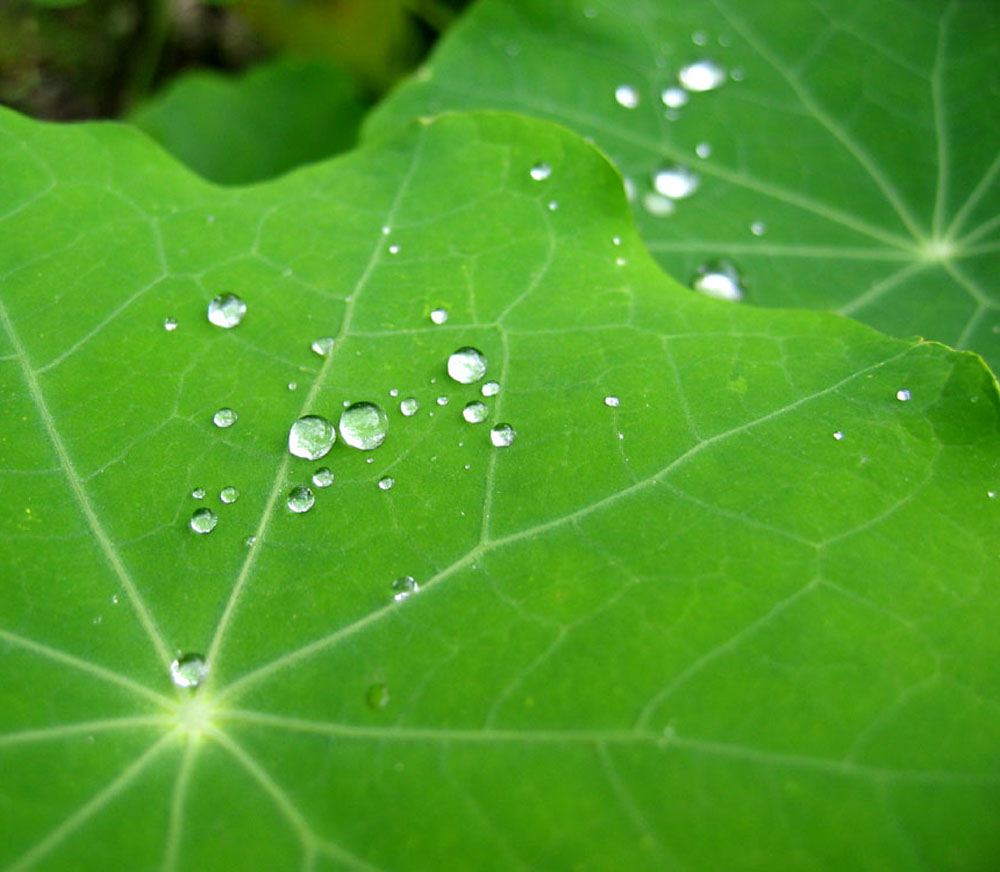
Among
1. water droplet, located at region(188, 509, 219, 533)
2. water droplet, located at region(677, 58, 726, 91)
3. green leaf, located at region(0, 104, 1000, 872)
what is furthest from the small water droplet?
water droplet, located at region(677, 58, 726, 91)

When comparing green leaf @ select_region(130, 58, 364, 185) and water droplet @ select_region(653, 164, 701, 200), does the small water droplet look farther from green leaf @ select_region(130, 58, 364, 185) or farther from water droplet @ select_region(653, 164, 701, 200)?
green leaf @ select_region(130, 58, 364, 185)

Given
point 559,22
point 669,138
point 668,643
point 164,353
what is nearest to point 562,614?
point 668,643

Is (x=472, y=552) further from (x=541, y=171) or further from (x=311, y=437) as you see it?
(x=541, y=171)

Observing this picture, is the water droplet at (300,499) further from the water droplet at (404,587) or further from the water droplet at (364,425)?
the water droplet at (404,587)

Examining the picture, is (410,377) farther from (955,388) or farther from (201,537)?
(955,388)

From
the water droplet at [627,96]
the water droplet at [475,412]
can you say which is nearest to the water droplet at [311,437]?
the water droplet at [475,412]
